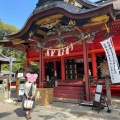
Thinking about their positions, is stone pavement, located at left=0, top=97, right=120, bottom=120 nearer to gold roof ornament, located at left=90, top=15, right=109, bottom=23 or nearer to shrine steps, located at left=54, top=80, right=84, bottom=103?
shrine steps, located at left=54, top=80, right=84, bottom=103

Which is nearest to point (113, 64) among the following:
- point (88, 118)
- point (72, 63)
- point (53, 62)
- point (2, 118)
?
point (88, 118)

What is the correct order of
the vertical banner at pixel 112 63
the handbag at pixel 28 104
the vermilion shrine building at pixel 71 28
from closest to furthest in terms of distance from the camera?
the handbag at pixel 28 104
the vertical banner at pixel 112 63
the vermilion shrine building at pixel 71 28

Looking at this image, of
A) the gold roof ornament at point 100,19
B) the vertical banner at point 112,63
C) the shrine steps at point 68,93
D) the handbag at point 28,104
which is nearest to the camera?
the handbag at point 28,104

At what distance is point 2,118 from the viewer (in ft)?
19.2

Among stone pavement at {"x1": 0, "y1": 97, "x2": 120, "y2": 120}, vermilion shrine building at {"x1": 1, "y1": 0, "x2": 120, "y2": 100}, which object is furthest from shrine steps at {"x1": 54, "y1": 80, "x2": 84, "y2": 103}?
stone pavement at {"x1": 0, "y1": 97, "x2": 120, "y2": 120}

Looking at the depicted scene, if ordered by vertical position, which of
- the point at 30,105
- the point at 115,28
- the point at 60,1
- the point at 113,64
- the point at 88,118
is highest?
the point at 60,1

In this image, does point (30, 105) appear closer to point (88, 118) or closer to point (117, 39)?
point (88, 118)

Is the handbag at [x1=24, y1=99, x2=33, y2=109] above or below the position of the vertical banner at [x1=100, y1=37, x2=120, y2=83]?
below

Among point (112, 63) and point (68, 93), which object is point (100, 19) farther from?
point (68, 93)

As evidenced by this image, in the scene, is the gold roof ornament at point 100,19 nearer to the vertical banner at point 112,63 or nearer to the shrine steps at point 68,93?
the vertical banner at point 112,63

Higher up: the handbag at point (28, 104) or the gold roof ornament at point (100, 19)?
the gold roof ornament at point (100, 19)

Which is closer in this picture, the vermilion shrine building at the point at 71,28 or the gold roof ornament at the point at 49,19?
the vermilion shrine building at the point at 71,28

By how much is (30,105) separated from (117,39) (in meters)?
6.75

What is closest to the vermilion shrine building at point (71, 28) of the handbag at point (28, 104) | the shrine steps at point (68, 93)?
the shrine steps at point (68, 93)
